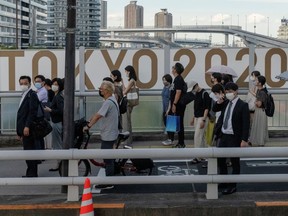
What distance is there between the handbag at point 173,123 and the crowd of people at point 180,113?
8 centimetres

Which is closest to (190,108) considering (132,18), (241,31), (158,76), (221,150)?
(158,76)

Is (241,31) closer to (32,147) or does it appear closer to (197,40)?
(197,40)

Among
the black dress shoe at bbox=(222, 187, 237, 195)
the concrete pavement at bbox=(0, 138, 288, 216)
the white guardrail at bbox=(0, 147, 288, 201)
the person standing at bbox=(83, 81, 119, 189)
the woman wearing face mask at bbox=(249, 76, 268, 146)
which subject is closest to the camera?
the concrete pavement at bbox=(0, 138, 288, 216)

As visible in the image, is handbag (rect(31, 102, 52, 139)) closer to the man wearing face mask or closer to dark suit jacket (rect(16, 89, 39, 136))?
dark suit jacket (rect(16, 89, 39, 136))

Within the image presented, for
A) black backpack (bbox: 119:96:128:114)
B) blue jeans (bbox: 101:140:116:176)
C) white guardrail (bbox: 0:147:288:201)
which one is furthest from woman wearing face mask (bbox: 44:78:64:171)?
white guardrail (bbox: 0:147:288:201)

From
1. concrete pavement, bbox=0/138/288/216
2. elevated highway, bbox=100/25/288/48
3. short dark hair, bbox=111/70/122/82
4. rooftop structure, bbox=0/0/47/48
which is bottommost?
concrete pavement, bbox=0/138/288/216

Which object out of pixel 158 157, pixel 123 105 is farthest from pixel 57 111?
pixel 158 157

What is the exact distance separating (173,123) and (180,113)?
0.27 metres

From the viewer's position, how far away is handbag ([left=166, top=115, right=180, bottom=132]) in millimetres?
10875

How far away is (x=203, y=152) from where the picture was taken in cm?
614

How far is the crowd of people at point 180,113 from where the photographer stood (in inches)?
281

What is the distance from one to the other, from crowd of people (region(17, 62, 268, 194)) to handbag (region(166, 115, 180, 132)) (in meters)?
0.08

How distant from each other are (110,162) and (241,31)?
7661cm

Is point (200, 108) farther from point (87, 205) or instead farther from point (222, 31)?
point (222, 31)
